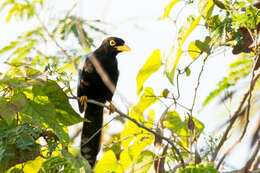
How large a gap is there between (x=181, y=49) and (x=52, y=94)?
115cm

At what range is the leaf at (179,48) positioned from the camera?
296 cm

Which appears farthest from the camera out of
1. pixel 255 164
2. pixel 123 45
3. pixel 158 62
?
pixel 123 45

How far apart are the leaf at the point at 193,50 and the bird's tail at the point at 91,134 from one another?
1432mm

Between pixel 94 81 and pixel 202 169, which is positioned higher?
pixel 94 81

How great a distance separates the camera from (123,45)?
19.4ft

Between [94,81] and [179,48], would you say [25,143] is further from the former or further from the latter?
[94,81]

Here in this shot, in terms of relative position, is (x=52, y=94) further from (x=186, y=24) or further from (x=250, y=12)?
(x=250, y=12)

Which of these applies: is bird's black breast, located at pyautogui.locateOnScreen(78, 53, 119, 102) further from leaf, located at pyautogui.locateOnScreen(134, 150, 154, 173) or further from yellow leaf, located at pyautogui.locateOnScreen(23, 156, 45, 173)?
yellow leaf, located at pyautogui.locateOnScreen(23, 156, 45, 173)

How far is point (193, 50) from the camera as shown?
3.29 metres

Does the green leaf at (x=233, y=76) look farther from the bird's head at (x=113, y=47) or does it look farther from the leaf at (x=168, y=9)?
the bird's head at (x=113, y=47)

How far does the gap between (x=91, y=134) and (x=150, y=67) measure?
1678 millimetres

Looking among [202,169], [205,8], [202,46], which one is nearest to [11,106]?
[202,169]

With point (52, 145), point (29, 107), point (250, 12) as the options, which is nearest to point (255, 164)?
point (250, 12)

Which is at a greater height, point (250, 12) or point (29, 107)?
point (250, 12)
